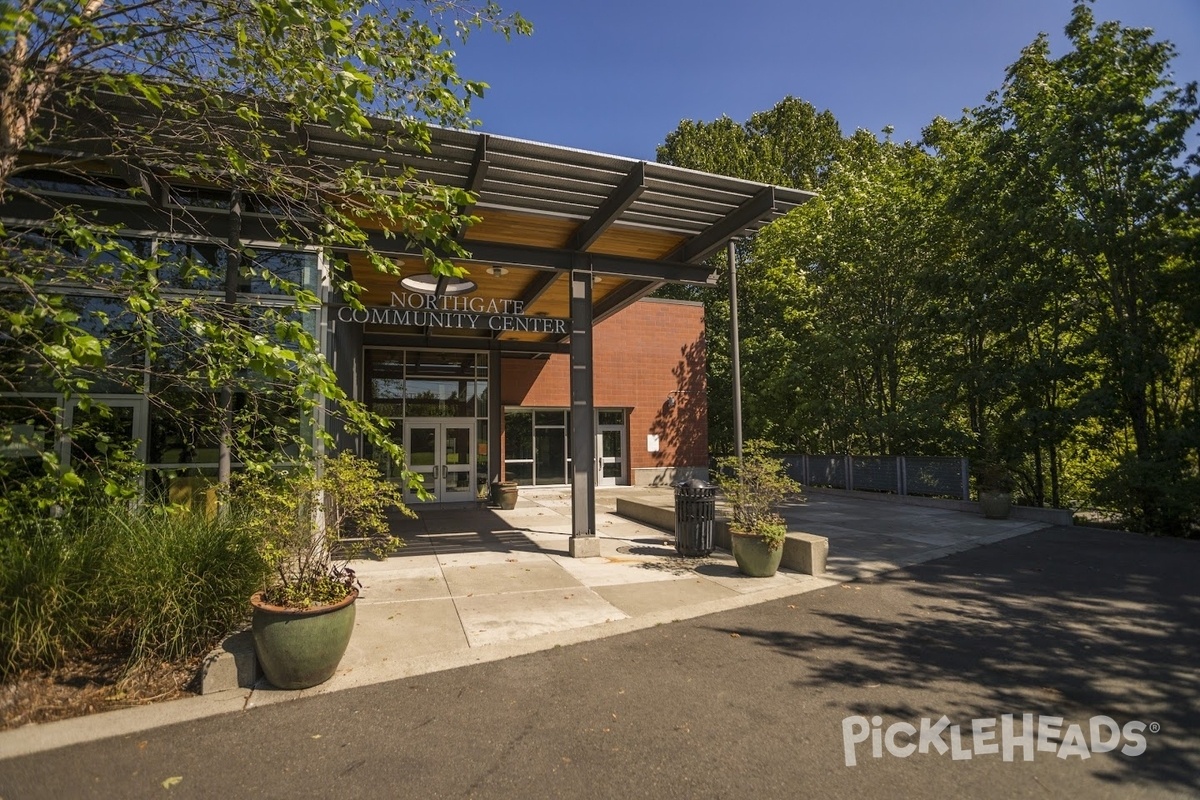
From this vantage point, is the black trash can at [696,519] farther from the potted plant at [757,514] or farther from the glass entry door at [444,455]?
the glass entry door at [444,455]

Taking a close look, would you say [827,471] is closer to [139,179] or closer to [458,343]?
[458,343]

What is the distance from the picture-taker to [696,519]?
29.2ft

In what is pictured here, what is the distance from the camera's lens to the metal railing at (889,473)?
1582cm

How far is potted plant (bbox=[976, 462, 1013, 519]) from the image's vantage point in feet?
44.7

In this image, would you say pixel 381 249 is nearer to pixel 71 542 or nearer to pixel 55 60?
pixel 55 60

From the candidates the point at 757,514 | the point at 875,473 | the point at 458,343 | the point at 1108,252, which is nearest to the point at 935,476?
the point at 875,473

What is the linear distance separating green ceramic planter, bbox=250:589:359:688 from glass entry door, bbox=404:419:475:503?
1182cm

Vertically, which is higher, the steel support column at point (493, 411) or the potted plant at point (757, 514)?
the steel support column at point (493, 411)

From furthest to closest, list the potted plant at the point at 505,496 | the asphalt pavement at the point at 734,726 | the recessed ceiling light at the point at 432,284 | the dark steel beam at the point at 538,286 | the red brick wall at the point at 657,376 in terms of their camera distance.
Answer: the red brick wall at the point at 657,376
the potted plant at the point at 505,496
the recessed ceiling light at the point at 432,284
the dark steel beam at the point at 538,286
the asphalt pavement at the point at 734,726

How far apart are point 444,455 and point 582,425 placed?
830cm

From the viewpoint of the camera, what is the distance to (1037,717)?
13.0 ft

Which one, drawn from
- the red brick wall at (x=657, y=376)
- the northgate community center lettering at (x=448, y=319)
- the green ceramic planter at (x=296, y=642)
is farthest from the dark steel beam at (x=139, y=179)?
the red brick wall at (x=657, y=376)

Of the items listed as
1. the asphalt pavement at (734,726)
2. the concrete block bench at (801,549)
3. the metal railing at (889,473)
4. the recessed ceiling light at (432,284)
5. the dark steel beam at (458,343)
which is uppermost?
the recessed ceiling light at (432,284)

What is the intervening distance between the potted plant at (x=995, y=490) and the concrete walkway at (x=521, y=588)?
1.74ft
